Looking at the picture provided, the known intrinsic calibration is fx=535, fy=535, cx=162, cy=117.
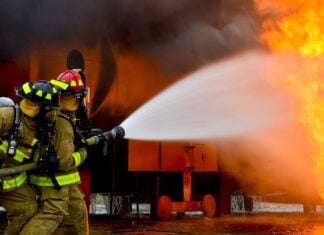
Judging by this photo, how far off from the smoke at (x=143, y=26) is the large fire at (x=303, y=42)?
48cm

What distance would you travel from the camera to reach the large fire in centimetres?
831

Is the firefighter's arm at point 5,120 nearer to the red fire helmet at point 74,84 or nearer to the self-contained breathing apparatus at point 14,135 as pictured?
the self-contained breathing apparatus at point 14,135

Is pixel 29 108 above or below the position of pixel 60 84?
below

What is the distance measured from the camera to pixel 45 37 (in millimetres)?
7898

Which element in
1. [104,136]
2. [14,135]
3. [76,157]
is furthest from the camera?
[104,136]

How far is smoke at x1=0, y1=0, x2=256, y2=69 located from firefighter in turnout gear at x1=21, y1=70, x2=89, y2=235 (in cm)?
318

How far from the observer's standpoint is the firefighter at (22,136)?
3.83 meters

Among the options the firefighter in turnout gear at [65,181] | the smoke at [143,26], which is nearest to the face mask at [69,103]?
the firefighter in turnout gear at [65,181]

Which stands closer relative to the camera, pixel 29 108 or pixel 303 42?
pixel 29 108

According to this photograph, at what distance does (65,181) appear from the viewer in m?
4.22

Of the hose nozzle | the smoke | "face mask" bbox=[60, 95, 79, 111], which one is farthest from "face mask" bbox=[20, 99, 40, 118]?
the smoke

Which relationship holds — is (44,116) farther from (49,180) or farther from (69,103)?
(69,103)

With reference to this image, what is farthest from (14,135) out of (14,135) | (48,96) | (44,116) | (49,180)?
Answer: (49,180)

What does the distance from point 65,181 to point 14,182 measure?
44 cm
